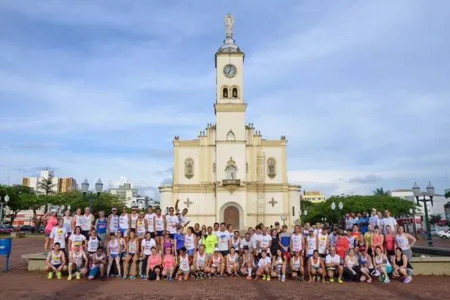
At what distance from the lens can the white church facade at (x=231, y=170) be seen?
135ft

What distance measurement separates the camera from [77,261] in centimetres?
1214

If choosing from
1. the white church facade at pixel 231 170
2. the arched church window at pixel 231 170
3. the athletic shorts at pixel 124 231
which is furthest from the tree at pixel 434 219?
the athletic shorts at pixel 124 231

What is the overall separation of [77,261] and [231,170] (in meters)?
30.0

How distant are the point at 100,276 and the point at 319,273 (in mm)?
6740

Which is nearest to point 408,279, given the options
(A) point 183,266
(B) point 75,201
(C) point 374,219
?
(C) point 374,219

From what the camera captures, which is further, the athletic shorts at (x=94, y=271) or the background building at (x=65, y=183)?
the background building at (x=65, y=183)

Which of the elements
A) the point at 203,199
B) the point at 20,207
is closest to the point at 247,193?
the point at 203,199

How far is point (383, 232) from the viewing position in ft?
44.1

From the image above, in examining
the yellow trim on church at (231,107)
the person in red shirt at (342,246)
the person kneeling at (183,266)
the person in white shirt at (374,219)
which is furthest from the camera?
the yellow trim on church at (231,107)

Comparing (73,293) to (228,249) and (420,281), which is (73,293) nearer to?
(228,249)

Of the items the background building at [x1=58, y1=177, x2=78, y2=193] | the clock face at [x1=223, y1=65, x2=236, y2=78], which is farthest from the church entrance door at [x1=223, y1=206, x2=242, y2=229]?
the background building at [x1=58, y1=177, x2=78, y2=193]

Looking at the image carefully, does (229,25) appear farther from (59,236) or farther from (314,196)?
(314,196)

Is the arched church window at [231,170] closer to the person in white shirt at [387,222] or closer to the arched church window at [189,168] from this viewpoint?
the arched church window at [189,168]

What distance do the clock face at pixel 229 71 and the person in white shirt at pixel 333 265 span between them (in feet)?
110
